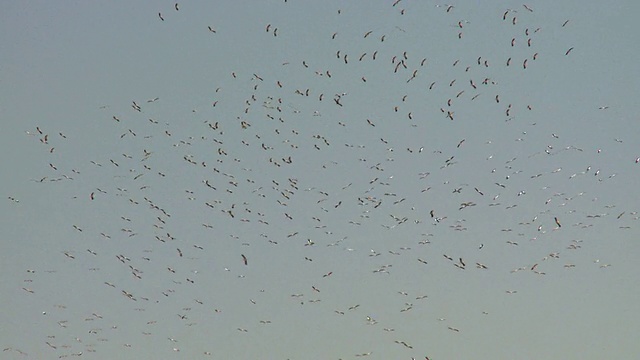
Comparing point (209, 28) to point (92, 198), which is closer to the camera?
point (209, 28)

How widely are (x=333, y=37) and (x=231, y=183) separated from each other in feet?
21.7

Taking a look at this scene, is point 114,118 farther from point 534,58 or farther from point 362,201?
point 534,58

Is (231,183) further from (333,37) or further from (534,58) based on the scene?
(534,58)

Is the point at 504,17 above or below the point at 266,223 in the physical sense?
above

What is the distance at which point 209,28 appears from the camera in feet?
97.6

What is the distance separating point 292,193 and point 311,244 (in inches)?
87.6


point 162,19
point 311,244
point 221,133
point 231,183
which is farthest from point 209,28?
point 311,244

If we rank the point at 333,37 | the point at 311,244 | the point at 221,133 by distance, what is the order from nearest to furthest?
the point at 333,37 < the point at 221,133 < the point at 311,244

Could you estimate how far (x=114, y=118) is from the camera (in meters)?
32.9

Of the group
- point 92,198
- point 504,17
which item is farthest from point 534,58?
point 92,198

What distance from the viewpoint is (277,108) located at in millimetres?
31875

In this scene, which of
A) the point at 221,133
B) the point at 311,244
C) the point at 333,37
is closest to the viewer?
the point at 333,37

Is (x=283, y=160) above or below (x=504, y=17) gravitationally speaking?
below

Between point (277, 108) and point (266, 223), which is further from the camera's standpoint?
point (266, 223)
